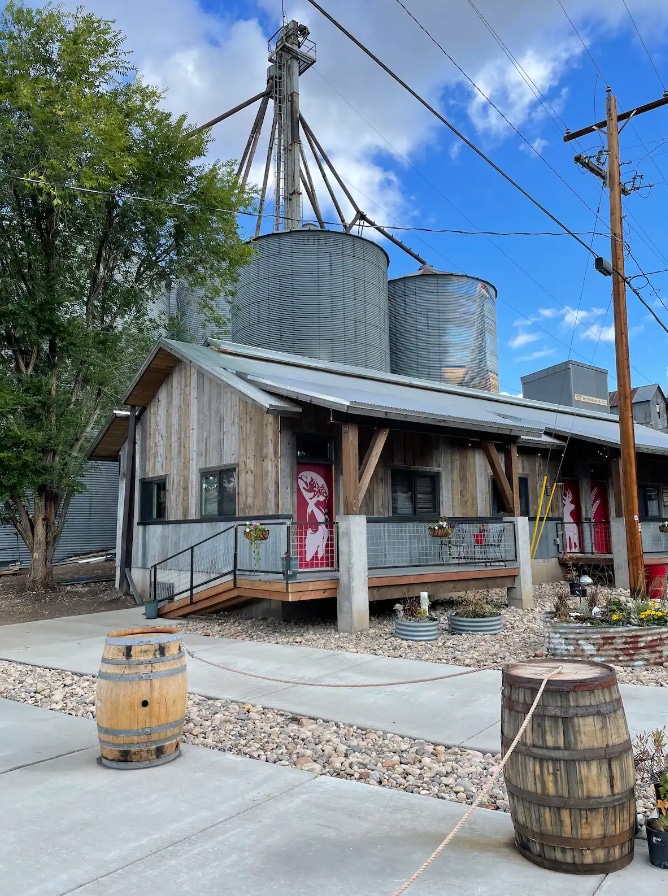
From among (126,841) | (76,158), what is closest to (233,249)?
(76,158)

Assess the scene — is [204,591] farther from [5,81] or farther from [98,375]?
[5,81]

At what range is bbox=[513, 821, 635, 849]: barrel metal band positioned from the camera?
124 inches

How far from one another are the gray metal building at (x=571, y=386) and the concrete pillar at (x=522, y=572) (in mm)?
18992

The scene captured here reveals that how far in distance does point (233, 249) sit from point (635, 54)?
490 inches

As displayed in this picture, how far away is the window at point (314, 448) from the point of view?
1275cm

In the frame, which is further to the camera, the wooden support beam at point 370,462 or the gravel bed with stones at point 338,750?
the wooden support beam at point 370,462

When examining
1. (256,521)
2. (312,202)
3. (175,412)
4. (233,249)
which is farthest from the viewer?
(312,202)

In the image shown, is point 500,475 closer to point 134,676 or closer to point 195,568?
point 195,568

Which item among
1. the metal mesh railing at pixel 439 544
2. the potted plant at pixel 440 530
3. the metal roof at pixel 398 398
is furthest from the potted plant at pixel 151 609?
the potted plant at pixel 440 530

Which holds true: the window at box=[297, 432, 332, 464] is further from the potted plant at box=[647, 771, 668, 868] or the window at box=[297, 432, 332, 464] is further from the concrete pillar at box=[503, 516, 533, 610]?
the potted plant at box=[647, 771, 668, 868]

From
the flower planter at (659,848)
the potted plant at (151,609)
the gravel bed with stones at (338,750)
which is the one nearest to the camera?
the flower planter at (659,848)

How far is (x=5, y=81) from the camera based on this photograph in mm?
15867

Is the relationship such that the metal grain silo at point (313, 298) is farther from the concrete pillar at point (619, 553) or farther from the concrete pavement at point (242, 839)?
the concrete pavement at point (242, 839)

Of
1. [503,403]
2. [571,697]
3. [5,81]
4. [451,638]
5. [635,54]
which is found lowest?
[451,638]
